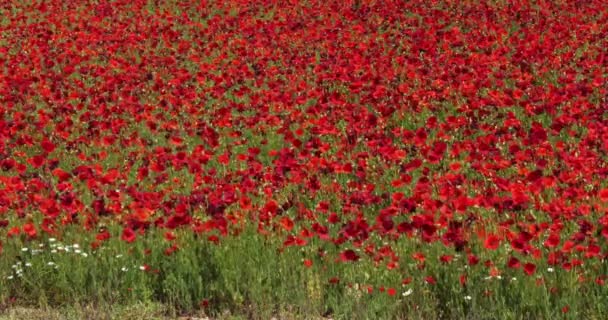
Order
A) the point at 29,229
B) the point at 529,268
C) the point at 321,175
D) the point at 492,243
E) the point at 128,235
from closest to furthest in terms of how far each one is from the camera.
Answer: the point at 529,268
the point at 492,243
the point at 128,235
the point at 29,229
the point at 321,175

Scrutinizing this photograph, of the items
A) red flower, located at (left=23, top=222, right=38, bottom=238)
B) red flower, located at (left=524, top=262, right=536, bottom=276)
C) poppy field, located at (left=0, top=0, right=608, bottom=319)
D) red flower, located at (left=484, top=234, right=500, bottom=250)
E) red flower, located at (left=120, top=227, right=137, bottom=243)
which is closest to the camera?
red flower, located at (left=524, top=262, right=536, bottom=276)

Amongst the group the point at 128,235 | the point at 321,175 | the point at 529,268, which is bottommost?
the point at 321,175

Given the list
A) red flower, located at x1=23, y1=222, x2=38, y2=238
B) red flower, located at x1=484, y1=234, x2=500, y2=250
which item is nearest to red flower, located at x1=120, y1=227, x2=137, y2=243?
red flower, located at x1=23, y1=222, x2=38, y2=238

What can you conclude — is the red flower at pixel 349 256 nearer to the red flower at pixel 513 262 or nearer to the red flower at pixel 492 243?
the red flower at pixel 492 243

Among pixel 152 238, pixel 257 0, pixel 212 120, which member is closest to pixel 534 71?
pixel 212 120

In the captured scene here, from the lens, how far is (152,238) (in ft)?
18.0

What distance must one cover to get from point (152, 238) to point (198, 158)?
123cm

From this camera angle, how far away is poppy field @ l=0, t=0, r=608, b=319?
4.95 m

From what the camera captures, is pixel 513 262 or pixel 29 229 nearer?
pixel 513 262

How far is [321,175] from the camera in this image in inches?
271

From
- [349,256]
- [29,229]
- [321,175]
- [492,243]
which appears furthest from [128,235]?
[492,243]

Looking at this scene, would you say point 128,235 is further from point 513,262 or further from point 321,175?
point 513,262

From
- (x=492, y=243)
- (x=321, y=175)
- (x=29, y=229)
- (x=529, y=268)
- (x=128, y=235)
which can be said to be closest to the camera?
(x=529, y=268)

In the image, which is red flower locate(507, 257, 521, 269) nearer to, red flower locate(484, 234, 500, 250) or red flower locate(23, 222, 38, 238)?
red flower locate(484, 234, 500, 250)
